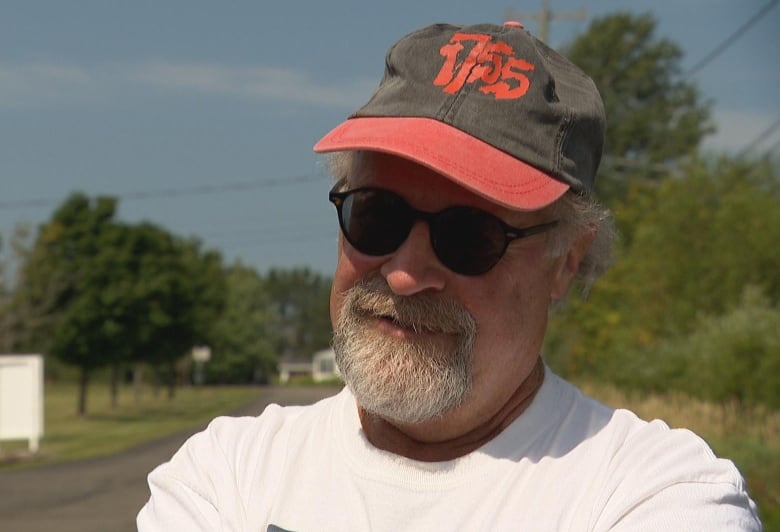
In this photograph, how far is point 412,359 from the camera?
2105mm

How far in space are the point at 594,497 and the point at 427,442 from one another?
0.31 metres

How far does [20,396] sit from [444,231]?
2249cm

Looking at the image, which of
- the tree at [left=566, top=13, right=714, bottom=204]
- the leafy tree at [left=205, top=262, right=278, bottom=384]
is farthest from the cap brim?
the leafy tree at [left=205, top=262, right=278, bottom=384]

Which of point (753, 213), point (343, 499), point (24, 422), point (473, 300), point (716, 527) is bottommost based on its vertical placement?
point (24, 422)

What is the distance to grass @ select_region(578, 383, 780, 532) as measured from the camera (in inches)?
424

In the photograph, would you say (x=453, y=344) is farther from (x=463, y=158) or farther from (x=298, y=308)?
(x=298, y=308)

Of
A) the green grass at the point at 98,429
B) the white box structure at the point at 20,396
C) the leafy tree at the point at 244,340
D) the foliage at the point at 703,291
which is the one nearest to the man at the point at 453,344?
the foliage at the point at 703,291

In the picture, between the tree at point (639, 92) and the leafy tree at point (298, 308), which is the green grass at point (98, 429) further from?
the leafy tree at point (298, 308)

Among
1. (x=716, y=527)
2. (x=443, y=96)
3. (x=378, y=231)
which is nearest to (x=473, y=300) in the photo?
(x=378, y=231)

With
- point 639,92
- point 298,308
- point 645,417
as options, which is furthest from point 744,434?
point 298,308

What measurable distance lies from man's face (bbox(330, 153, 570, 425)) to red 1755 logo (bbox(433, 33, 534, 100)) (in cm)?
16

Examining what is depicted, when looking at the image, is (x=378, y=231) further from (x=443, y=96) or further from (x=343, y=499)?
(x=343, y=499)

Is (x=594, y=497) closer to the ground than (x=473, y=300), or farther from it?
closer to the ground

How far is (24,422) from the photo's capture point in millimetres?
23438
